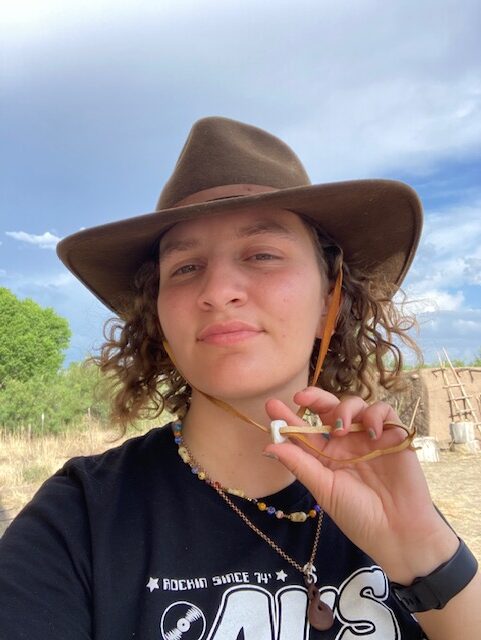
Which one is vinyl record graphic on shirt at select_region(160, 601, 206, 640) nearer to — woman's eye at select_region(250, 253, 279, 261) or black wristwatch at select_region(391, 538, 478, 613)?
black wristwatch at select_region(391, 538, 478, 613)

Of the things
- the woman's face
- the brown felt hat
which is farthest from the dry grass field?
the woman's face

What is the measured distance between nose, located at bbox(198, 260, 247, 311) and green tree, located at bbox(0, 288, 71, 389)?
2240 cm

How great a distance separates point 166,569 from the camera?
4.30ft

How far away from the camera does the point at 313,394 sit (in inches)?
54.2

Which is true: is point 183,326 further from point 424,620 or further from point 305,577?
point 424,620

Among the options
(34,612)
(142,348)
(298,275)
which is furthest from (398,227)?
(34,612)

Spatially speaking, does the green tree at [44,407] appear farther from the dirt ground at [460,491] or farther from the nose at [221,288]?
the nose at [221,288]

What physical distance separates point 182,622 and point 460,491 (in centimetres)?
839

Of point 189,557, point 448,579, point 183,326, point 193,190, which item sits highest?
point 193,190

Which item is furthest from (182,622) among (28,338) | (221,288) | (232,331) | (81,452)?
(28,338)

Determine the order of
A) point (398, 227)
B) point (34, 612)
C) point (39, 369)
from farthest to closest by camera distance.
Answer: point (39, 369)
point (398, 227)
point (34, 612)

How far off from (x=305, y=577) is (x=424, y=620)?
0.28 meters

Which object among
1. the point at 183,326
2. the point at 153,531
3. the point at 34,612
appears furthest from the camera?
the point at 183,326

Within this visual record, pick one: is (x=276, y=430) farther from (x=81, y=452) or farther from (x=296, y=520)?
(x=81, y=452)
